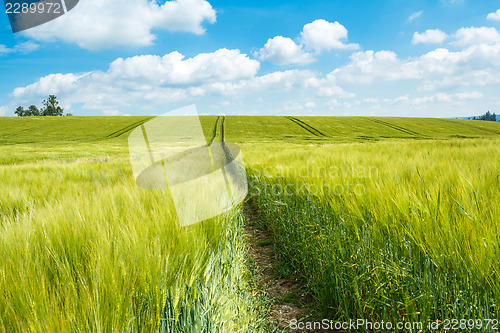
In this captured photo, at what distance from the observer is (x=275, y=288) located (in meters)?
2.17

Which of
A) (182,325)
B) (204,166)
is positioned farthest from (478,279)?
(204,166)

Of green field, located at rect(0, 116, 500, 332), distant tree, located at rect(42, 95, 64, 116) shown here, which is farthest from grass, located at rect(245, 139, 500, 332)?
distant tree, located at rect(42, 95, 64, 116)

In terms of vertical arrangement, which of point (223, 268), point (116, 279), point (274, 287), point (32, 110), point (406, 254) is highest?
point (32, 110)

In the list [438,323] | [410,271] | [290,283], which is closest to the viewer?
[438,323]

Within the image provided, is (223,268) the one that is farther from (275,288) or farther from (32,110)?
(32,110)

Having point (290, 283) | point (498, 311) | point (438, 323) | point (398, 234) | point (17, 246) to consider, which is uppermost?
point (17, 246)

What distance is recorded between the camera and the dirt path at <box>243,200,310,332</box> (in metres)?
1.79

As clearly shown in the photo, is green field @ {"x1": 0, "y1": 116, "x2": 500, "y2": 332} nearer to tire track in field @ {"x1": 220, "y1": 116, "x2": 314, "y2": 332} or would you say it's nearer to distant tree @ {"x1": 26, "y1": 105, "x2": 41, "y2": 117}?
tire track in field @ {"x1": 220, "y1": 116, "x2": 314, "y2": 332}

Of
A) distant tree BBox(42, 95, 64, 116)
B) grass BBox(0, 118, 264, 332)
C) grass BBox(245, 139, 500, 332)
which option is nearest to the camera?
grass BBox(0, 118, 264, 332)

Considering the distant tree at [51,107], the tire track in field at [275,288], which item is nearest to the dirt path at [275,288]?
the tire track in field at [275,288]

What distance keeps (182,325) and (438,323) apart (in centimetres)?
112

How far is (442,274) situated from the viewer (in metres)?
1.17

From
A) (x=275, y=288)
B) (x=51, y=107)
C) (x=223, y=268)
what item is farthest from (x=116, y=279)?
(x=51, y=107)

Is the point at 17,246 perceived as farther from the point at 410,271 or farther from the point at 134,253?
the point at 410,271
